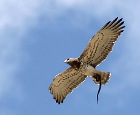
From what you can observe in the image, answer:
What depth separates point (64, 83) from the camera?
21.5m

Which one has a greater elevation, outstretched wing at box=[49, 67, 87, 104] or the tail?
outstretched wing at box=[49, 67, 87, 104]

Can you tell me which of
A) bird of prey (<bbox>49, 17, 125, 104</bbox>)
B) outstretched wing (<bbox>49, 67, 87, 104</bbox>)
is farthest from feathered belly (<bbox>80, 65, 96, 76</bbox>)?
outstretched wing (<bbox>49, 67, 87, 104</bbox>)

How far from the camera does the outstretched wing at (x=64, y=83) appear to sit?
21.1 m

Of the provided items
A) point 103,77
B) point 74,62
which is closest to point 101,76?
point 103,77

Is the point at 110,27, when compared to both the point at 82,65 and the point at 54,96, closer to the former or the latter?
the point at 82,65

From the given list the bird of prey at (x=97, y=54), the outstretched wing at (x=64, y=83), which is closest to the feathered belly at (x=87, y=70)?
the bird of prey at (x=97, y=54)

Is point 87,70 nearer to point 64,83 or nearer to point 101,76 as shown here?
point 101,76

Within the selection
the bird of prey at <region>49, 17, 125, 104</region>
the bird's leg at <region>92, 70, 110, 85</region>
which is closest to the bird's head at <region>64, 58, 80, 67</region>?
the bird of prey at <region>49, 17, 125, 104</region>

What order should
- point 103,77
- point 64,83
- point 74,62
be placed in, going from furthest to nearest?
1. point 64,83
2. point 74,62
3. point 103,77

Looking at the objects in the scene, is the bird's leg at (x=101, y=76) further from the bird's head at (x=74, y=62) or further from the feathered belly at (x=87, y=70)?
the bird's head at (x=74, y=62)

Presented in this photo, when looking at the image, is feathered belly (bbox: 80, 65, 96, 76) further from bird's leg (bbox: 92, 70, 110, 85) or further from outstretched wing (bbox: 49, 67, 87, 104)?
outstretched wing (bbox: 49, 67, 87, 104)

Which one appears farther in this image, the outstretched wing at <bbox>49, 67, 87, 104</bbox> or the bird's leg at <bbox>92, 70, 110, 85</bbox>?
the outstretched wing at <bbox>49, 67, 87, 104</bbox>

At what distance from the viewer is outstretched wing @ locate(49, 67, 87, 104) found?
2114 centimetres

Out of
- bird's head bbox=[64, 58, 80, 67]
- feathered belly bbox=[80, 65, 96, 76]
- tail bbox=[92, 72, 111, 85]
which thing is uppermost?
bird's head bbox=[64, 58, 80, 67]
